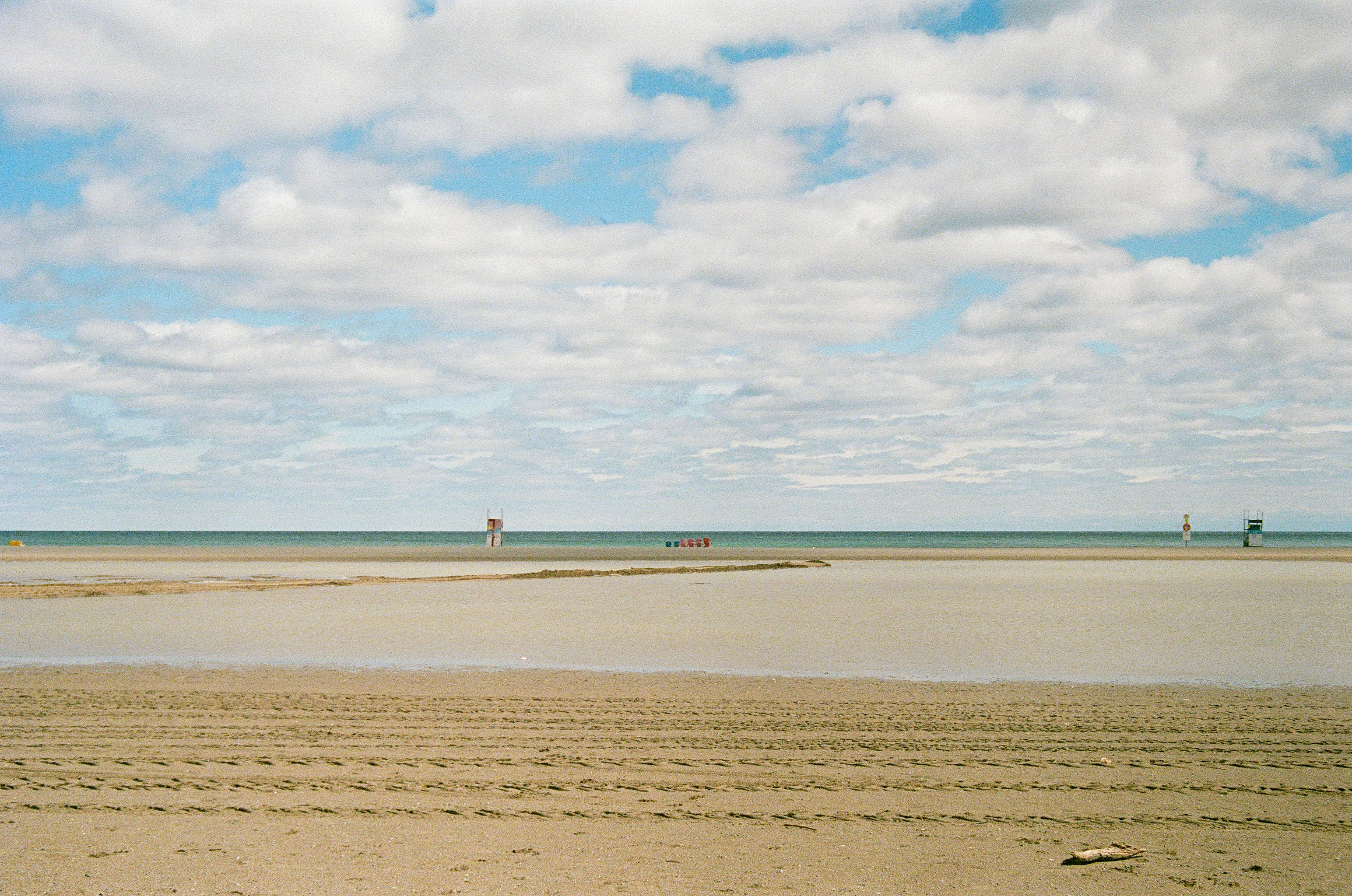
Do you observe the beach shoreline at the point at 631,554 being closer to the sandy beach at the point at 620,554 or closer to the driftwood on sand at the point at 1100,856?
the sandy beach at the point at 620,554

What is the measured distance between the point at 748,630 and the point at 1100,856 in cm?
1598

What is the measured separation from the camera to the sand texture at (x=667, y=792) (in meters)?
6.67

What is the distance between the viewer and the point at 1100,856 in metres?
6.96

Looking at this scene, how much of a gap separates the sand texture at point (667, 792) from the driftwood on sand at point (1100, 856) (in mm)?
99

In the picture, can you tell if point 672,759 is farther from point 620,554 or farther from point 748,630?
point 620,554

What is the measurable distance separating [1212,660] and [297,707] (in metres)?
14.5

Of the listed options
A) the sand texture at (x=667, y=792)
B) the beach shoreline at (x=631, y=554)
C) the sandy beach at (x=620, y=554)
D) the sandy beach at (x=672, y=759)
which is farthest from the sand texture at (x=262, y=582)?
the sand texture at (x=667, y=792)

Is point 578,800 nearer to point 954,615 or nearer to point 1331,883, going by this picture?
point 1331,883

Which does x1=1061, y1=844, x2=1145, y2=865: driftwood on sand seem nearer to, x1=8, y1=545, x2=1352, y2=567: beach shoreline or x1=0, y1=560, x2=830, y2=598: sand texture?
x1=0, y1=560, x2=830, y2=598: sand texture

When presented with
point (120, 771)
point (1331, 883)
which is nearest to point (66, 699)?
point (120, 771)

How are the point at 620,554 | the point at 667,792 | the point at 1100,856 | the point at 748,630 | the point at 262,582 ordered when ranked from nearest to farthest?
1. the point at 1100,856
2. the point at 667,792
3. the point at 748,630
4. the point at 262,582
5. the point at 620,554

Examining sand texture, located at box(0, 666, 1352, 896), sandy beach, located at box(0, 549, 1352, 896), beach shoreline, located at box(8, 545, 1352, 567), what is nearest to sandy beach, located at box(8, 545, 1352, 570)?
beach shoreline, located at box(8, 545, 1352, 567)

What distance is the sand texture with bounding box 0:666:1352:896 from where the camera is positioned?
263 inches

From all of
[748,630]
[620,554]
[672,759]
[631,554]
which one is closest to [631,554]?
[631,554]
